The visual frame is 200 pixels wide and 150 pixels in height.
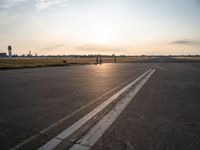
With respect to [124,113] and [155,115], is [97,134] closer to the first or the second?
[124,113]

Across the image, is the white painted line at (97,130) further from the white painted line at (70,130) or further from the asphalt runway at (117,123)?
the white painted line at (70,130)

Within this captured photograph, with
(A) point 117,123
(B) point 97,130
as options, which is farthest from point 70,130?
(A) point 117,123

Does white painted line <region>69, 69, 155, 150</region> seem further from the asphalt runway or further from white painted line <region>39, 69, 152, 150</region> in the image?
white painted line <region>39, 69, 152, 150</region>

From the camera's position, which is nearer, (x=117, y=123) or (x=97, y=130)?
(x=97, y=130)

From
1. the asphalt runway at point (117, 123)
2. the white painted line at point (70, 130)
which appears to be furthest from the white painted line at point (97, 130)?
the white painted line at point (70, 130)

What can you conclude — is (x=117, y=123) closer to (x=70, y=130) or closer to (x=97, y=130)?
(x=97, y=130)

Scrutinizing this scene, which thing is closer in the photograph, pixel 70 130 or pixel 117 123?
pixel 70 130

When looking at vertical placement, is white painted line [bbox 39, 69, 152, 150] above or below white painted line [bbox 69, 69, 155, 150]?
above

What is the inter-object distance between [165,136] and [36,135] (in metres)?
2.36

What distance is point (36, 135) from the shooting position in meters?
3.47

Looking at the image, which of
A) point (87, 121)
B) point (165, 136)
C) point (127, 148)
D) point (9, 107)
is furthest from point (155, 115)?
point (9, 107)

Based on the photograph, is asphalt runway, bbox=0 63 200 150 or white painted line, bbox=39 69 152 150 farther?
asphalt runway, bbox=0 63 200 150

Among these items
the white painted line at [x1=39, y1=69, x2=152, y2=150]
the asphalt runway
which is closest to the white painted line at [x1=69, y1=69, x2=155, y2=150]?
the asphalt runway

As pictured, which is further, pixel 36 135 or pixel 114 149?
pixel 36 135
